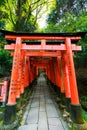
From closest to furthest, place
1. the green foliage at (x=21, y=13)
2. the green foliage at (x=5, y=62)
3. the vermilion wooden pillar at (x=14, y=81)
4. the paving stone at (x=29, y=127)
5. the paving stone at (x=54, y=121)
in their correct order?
the paving stone at (x=29, y=127) < the paving stone at (x=54, y=121) < the vermilion wooden pillar at (x=14, y=81) < the green foliage at (x=5, y=62) < the green foliage at (x=21, y=13)

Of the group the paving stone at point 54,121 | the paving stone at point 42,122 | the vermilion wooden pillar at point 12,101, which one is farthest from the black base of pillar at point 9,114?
the paving stone at point 54,121

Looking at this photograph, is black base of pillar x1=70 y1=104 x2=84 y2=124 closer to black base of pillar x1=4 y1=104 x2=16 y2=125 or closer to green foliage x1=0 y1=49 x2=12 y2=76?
black base of pillar x1=4 y1=104 x2=16 y2=125

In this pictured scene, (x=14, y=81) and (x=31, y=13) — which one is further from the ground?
(x=31, y=13)

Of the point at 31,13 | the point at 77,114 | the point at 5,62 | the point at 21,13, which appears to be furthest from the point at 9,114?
the point at 31,13

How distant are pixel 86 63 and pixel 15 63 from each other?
8296 mm

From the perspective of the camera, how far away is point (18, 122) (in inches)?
179

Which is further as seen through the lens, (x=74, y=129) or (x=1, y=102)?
(x=1, y=102)

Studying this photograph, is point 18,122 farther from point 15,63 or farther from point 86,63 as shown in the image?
point 86,63

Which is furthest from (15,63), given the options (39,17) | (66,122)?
(39,17)

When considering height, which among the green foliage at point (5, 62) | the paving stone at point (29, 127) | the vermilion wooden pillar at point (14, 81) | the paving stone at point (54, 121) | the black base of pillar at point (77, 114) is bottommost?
the paving stone at point (29, 127)

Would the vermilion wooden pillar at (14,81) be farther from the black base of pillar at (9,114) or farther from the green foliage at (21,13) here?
the green foliage at (21,13)

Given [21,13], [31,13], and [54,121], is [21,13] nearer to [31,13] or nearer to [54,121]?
[31,13]

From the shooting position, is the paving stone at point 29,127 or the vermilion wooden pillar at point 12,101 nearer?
the paving stone at point 29,127

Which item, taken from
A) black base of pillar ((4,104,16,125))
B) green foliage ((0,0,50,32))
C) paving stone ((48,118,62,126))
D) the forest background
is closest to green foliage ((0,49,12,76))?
the forest background
